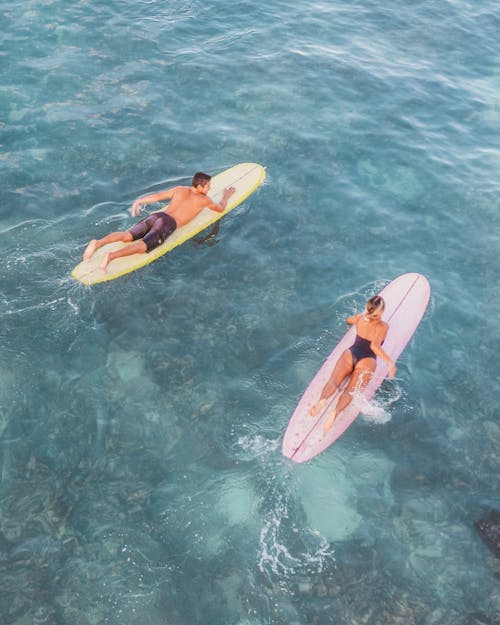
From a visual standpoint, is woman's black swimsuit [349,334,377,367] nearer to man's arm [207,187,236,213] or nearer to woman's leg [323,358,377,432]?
woman's leg [323,358,377,432]

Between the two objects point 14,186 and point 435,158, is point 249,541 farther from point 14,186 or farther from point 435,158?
point 435,158

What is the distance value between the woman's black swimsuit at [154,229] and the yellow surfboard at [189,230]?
0.17 m

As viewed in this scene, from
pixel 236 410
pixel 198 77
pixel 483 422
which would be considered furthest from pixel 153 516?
pixel 198 77

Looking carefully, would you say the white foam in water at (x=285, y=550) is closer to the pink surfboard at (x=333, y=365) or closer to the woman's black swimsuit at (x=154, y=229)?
the pink surfboard at (x=333, y=365)

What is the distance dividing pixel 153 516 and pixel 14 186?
28.9 ft

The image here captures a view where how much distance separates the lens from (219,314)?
33.1 feet

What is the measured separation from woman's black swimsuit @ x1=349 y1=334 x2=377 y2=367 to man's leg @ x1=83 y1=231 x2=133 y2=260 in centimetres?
496

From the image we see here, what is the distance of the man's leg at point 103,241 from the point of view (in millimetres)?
9914

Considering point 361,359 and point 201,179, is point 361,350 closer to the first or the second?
point 361,359

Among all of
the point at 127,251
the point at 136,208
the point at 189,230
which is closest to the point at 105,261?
the point at 127,251

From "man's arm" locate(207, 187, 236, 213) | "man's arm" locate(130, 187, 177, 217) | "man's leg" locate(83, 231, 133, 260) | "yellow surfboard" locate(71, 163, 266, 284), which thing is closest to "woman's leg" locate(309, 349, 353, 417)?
"yellow surfboard" locate(71, 163, 266, 284)

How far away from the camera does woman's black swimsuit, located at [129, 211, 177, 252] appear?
10480 millimetres

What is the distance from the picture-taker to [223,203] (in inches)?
469

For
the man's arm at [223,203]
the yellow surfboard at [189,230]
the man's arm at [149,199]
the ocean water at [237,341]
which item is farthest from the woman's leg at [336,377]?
the man's arm at [149,199]
